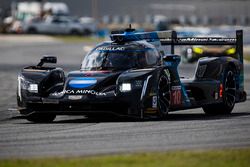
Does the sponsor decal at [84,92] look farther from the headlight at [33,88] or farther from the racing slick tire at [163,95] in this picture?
the racing slick tire at [163,95]

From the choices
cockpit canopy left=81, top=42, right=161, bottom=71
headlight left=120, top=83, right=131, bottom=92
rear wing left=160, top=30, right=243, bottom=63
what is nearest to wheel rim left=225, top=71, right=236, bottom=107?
rear wing left=160, top=30, right=243, bottom=63

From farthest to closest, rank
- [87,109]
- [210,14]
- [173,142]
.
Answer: [210,14]
[87,109]
[173,142]

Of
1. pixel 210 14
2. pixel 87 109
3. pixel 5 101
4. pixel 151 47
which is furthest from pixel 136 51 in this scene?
pixel 210 14

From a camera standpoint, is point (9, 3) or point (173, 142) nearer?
point (173, 142)

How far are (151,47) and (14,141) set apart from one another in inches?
177

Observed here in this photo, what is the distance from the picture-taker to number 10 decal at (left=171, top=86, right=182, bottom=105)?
15.7 m

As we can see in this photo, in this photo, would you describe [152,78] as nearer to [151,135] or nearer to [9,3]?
[151,135]

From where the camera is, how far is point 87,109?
576 inches

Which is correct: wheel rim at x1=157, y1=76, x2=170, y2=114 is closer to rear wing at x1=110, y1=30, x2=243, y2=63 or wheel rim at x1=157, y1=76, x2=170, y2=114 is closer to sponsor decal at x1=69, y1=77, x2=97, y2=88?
sponsor decal at x1=69, y1=77, x2=97, y2=88

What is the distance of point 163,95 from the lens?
50.3 feet

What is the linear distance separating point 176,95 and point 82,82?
1821mm

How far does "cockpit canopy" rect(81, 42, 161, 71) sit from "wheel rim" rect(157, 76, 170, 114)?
46 centimetres

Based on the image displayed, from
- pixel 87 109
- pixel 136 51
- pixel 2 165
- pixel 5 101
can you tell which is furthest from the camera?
pixel 5 101

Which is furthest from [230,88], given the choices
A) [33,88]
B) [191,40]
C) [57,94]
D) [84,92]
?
[33,88]
